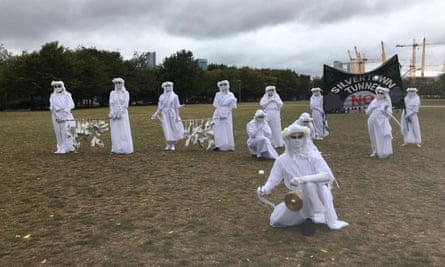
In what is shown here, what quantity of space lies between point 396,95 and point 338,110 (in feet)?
5.74

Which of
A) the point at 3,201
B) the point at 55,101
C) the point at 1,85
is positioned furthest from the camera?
the point at 1,85

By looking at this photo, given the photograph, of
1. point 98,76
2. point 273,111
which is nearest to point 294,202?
point 273,111

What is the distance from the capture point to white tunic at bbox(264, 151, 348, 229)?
17.0ft

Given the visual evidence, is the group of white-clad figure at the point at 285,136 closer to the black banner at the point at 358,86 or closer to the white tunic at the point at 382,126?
the white tunic at the point at 382,126

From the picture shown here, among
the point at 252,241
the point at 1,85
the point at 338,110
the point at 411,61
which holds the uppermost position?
the point at 411,61

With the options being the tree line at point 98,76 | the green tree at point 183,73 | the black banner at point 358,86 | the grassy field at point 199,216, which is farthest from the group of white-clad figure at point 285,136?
the green tree at point 183,73

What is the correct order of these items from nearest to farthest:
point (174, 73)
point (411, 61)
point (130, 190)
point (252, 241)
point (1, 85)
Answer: point (252, 241)
point (130, 190)
point (1, 85)
point (174, 73)
point (411, 61)

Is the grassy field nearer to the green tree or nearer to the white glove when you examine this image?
the white glove

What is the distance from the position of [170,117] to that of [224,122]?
2.03 metres

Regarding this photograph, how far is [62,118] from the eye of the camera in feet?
43.5

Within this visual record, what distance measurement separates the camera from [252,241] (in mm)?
5121

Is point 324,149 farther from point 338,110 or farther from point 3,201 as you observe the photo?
point 3,201

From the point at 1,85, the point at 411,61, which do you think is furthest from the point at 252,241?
the point at 411,61

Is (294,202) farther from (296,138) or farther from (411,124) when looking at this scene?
(411,124)
